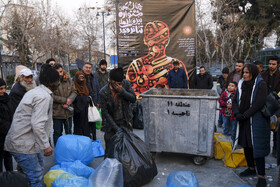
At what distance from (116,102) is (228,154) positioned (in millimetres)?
2111

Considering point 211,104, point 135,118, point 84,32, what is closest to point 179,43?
point 135,118

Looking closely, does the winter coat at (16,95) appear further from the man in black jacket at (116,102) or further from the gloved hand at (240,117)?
the gloved hand at (240,117)

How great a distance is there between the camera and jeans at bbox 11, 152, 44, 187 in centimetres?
257

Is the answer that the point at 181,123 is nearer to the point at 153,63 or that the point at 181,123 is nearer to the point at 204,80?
the point at 204,80

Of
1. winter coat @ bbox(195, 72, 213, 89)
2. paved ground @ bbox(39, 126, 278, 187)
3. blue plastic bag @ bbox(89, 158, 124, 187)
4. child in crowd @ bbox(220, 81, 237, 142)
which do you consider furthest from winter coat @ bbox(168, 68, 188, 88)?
blue plastic bag @ bbox(89, 158, 124, 187)

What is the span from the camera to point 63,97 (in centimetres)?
447

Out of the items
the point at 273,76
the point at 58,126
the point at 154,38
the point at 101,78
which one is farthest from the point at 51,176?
the point at 154,38

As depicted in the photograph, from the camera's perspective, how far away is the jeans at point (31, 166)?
257 centimetres

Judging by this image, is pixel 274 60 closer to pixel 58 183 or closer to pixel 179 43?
pixel 179 43

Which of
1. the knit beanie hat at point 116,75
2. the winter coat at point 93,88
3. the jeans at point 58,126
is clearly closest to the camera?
the knit beanie hat at point 116,75

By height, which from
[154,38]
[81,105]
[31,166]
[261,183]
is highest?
[154,38]

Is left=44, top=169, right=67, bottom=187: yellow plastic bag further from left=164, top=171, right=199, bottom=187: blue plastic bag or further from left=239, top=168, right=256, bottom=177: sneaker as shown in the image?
left=239, top=168, right=256, bottom=177: sneaker

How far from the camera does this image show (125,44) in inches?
309

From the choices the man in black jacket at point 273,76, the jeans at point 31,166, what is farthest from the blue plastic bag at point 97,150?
the man in black jacket at point 273,76
